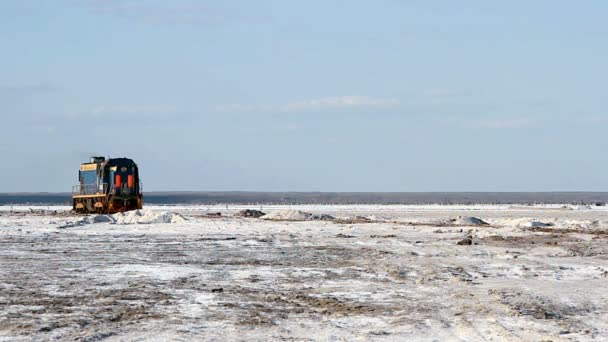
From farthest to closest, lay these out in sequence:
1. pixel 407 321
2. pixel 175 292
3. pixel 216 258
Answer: pixel 216 258
pixel 175 292
pixel 407 321

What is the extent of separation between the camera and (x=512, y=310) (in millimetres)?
12156

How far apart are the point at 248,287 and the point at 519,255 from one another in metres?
9.21

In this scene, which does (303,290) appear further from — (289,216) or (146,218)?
(289,216)

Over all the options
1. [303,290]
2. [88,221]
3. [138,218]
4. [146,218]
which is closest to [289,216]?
[146,218]

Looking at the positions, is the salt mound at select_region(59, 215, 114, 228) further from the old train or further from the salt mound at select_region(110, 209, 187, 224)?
the old train

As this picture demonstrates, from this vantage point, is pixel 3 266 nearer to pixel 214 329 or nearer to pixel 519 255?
pixel 214 329

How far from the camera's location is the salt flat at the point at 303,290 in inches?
419

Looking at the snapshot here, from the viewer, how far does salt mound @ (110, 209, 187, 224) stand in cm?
4544

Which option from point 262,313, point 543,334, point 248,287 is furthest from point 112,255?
point 543,334

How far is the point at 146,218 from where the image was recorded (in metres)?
46.7

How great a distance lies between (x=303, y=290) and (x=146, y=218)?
32.7 m

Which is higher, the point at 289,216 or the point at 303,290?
the point at 289,216

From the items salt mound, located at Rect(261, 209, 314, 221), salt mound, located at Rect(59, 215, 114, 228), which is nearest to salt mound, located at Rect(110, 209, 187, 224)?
salt mound, located at Rect(59, 215, 114, 228)

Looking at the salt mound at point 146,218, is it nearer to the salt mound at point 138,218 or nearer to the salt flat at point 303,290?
the salt mound at point 138,218
